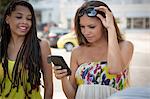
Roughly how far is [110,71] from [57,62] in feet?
1.04

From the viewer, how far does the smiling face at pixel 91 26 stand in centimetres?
213

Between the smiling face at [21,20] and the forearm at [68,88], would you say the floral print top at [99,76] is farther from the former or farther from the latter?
the smiling face at [21,20]

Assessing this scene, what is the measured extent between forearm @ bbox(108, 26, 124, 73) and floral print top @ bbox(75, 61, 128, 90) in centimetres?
6

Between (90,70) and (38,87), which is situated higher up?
(90,70)

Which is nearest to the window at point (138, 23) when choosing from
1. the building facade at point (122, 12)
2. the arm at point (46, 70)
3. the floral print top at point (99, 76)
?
the building facade at point (122, 12)

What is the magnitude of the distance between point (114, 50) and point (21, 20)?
65 cm

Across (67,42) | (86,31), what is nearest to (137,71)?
(67,42)

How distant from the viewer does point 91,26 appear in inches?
83.8

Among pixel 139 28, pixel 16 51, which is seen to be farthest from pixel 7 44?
pixel 139 28

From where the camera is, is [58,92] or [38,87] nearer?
[38,87]

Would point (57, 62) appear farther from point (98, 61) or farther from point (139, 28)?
point (139, 28)

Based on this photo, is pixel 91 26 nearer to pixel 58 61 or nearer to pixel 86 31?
pixel 86 31

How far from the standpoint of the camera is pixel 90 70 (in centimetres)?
214

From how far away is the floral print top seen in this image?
6.98ft
